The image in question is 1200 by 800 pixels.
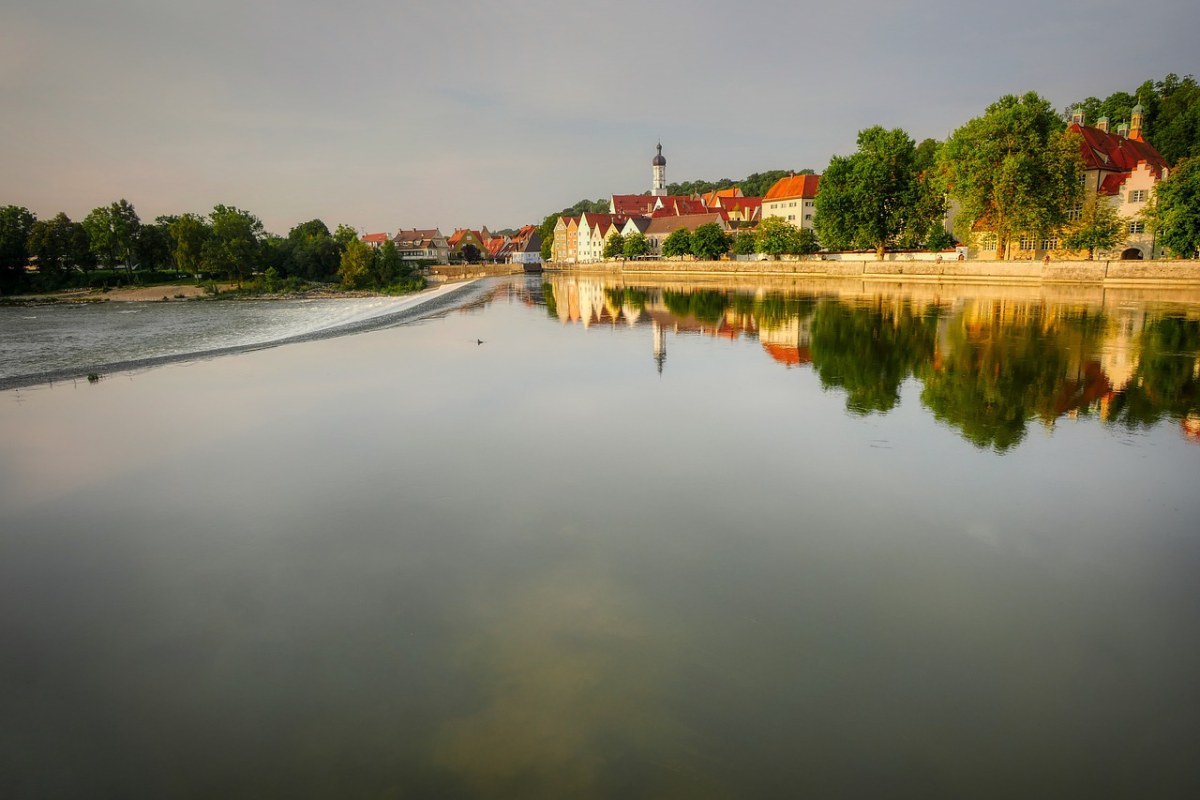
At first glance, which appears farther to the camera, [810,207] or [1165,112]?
[810,207]

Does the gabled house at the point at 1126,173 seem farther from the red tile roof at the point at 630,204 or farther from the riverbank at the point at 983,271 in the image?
the red tile roof at the point at 630,204

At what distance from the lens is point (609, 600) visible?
16.3 ft

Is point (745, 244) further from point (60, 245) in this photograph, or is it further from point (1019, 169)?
point (60, 245)

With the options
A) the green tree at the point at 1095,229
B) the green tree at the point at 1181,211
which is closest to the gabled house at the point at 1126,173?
the green tree at the point at 1095,229

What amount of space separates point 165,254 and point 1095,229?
96955 millimetres

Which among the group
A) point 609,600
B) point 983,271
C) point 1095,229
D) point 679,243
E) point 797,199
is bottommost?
point 609,600

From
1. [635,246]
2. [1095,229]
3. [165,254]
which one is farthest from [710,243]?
[165,254]

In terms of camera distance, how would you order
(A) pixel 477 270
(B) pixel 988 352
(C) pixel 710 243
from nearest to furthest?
(B) pixel 988 352 → (C) pixel 710 243 → (A) pixel 477 270

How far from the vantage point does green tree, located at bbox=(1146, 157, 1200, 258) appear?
34656 millimetres

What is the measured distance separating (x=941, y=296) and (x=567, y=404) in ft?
98.2

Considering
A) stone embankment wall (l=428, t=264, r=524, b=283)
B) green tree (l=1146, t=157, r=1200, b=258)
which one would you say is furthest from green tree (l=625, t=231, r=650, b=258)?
green tree (l=1146, t=157, r=1200, b=258)

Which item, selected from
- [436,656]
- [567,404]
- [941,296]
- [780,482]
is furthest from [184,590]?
[941,296]

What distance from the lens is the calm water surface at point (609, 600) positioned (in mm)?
3420

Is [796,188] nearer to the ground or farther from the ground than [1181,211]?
farther from the ground
